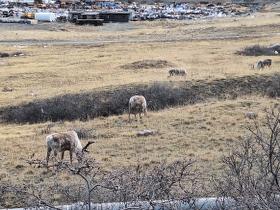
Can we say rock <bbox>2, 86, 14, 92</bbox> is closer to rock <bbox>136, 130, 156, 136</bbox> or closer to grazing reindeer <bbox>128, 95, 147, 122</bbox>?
grazing reindeer <bbox>128, 95, 147, 122</bbox>

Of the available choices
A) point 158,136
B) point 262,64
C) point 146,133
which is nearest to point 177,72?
point 262,64

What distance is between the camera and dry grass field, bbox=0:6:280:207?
1948 cm

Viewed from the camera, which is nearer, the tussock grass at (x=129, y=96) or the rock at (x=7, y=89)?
the tussock grass at (x=129, y=96)

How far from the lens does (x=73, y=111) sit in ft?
90.4

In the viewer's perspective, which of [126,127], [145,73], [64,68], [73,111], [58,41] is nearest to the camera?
[126,127]

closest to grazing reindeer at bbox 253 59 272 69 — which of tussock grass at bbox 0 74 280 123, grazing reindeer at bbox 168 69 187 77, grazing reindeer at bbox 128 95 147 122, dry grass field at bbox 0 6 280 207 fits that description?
dry grass field at bbox 0 6 280 207

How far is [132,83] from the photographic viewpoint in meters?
31.2

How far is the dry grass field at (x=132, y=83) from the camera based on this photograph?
767 inches

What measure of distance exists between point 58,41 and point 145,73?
32240mm

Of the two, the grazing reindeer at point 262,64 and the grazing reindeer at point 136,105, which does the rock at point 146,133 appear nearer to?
the grazing reindeer at point 136,105

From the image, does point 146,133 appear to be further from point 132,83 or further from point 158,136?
point 132,83

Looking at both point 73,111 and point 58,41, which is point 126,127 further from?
point 58,41

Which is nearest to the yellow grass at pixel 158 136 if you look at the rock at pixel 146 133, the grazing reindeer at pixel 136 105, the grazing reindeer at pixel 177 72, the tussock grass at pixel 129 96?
the rock at pixel 146 133

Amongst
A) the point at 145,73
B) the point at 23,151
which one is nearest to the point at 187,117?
the point at 23,151
